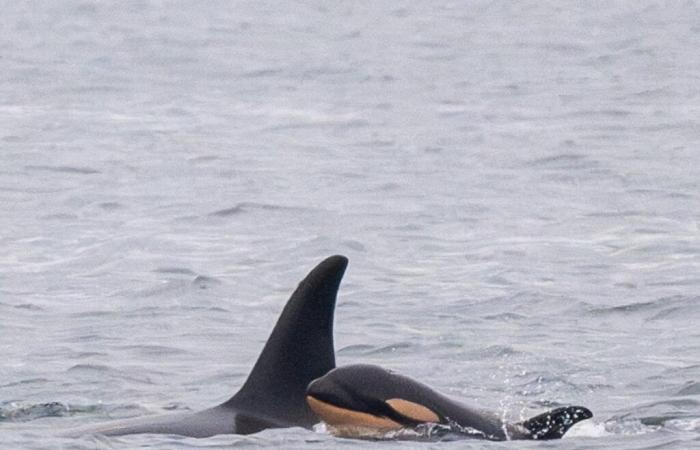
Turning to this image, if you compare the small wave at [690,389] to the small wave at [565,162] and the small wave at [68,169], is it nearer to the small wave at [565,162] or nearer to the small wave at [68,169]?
the small wave at [565,162]

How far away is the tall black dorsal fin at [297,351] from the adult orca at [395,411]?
27cm

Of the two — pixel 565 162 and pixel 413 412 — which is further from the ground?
pixel 413 412

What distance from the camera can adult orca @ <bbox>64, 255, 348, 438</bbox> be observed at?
37.0ft

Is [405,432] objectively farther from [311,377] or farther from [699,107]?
[699,107]

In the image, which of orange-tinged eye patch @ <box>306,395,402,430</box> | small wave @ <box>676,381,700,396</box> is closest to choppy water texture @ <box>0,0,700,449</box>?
small wave @ <box>676,381,700,396</box>

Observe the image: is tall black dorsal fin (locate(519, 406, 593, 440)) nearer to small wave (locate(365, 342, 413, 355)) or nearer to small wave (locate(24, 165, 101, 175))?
small wave (locate(365, 342, 413, 355))

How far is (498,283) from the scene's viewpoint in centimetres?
1742

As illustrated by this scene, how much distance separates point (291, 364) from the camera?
11.3 metres

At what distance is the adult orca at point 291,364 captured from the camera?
1127 cm

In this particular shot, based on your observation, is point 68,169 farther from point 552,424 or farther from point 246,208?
point 552,424

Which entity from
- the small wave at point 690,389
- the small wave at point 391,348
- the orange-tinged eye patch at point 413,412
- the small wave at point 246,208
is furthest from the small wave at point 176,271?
the orange-tinged eye patch at point 413,412

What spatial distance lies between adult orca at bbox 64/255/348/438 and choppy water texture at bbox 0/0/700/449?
0.87 ft

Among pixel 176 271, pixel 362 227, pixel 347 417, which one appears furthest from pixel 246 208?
pixel 347 417

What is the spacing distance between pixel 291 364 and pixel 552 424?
150 centimetres
